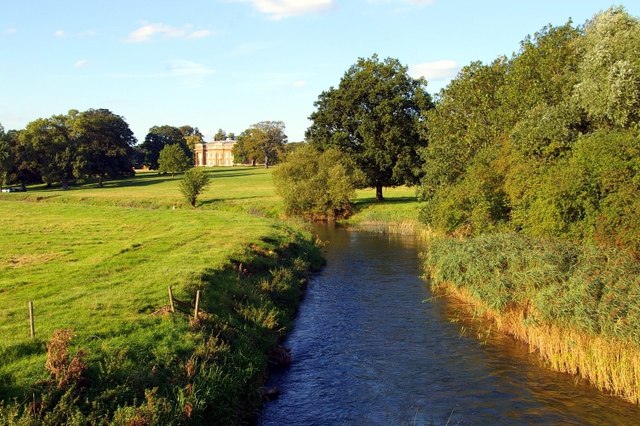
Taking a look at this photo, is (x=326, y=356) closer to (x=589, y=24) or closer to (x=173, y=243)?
(x=173, y=243)

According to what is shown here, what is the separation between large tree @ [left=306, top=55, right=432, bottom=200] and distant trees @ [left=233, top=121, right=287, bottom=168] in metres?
103

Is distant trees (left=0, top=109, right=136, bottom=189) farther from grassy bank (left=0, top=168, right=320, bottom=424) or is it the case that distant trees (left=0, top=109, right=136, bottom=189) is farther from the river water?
the river water

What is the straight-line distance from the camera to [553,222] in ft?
94.0

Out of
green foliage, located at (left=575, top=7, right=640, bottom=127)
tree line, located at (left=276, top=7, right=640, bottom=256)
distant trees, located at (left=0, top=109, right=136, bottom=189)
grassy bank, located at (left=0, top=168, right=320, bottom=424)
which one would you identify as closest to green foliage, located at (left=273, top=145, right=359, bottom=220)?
tree line, located at (left=276, top=7, right=640, bottom=256)

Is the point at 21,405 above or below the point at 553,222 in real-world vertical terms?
below

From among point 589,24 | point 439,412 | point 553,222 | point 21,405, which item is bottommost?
point 439,412

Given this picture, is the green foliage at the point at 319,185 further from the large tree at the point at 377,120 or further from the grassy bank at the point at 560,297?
the grassy bank at the point at 560,297

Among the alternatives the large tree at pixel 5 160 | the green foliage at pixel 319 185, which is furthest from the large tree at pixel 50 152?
the green foliage at pixel 319 185

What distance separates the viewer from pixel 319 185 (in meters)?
63.6

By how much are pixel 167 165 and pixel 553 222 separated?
11383 centimetres

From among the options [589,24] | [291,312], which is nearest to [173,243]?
[291,312]

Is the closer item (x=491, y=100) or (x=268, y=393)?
(x=268, y=393)

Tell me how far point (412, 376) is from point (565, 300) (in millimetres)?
6175

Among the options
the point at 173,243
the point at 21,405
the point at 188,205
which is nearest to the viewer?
the point at 21,405
